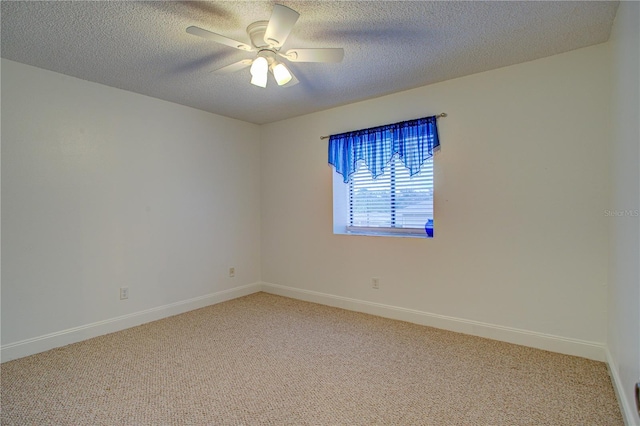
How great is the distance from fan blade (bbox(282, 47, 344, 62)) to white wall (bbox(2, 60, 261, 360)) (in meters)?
2.03

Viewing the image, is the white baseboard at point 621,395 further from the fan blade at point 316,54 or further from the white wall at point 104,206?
the white wall at point 104,206

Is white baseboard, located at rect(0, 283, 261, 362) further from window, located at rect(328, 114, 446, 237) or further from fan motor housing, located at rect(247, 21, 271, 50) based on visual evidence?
fan motor housing, located at rect(247, 21, 271, 50)

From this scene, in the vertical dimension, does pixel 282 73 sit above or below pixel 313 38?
below

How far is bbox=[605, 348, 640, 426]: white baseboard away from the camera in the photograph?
64.6 inches

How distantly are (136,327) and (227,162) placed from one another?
6.91 ft

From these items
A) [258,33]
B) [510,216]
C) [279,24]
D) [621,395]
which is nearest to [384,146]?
[510,216]

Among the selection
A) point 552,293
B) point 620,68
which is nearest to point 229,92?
point 620,68

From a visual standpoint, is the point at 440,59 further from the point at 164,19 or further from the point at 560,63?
the point at 164,19

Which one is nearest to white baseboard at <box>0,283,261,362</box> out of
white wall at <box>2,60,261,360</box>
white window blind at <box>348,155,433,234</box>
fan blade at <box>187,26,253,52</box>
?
white wall at <box>2,60,261,360</box>

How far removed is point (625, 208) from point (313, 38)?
2.19 meters

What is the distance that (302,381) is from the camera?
2.19 metres

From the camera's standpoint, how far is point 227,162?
4.18m

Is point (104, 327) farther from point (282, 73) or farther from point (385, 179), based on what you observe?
point (385, 179)

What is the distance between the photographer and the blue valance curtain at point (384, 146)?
3.14 metres
